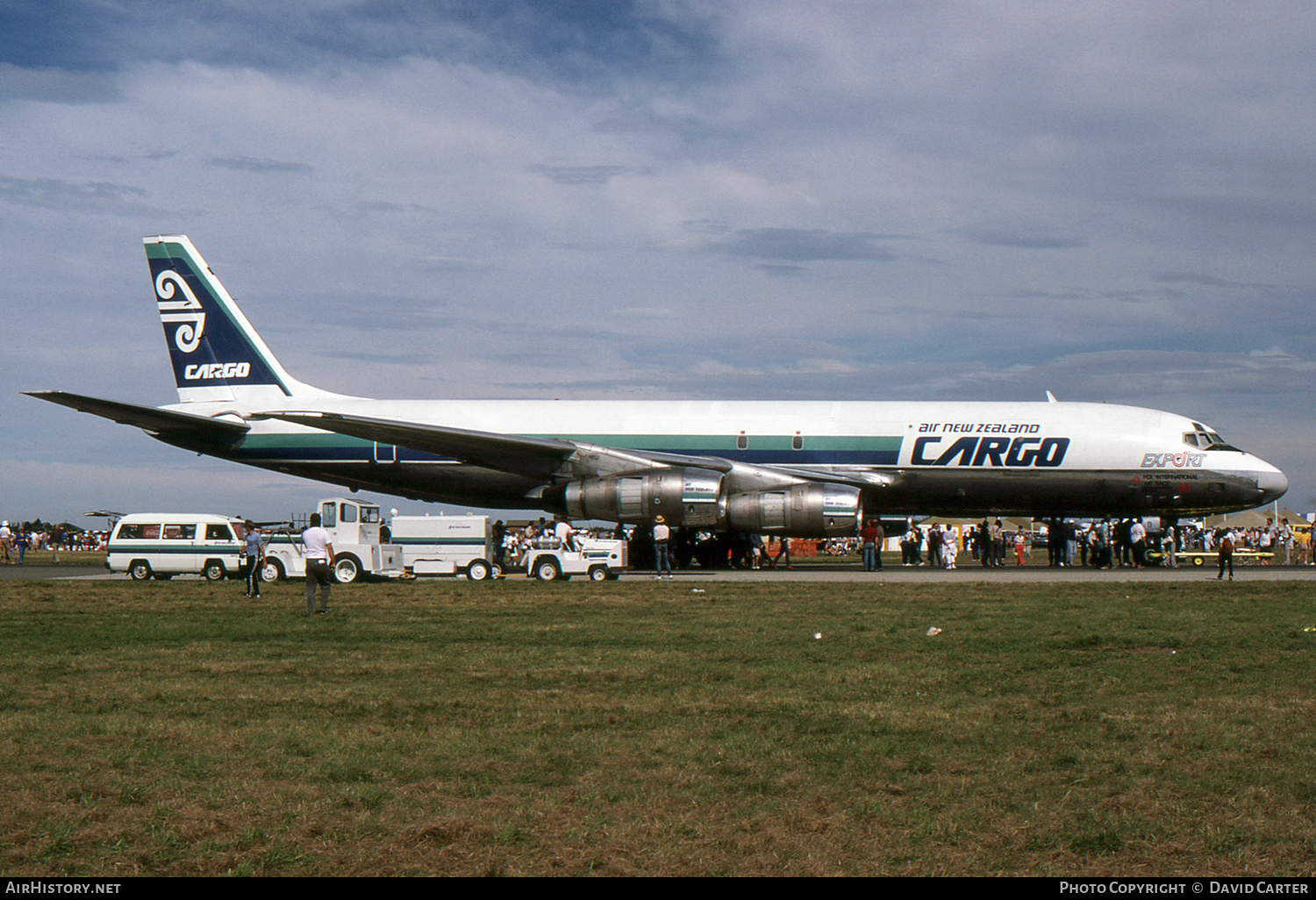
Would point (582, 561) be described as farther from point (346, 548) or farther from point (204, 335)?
point (204, 335)

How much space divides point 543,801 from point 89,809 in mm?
2333

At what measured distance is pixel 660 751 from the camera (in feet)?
23.9

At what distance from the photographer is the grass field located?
5246mm

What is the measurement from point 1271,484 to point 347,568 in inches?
971

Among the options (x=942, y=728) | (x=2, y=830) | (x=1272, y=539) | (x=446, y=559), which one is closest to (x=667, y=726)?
(x=942, y=728)

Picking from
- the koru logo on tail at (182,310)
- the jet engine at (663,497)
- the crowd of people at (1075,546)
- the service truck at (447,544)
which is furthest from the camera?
the koru logo on tail at (182,310)

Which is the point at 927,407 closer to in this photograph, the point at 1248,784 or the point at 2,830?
the point at 1248,784

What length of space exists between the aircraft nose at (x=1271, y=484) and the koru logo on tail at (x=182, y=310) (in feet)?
104

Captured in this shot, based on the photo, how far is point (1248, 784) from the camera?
6.31 meters

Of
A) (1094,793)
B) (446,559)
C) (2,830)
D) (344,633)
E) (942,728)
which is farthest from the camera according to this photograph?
(446,559)

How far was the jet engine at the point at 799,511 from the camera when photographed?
27641mm

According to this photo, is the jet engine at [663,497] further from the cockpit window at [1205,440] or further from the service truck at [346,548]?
the cockpit window at [1205,440]

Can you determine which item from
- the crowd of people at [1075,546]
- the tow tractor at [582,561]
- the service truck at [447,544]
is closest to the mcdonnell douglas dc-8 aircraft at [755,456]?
the tow tractor at [582,561]

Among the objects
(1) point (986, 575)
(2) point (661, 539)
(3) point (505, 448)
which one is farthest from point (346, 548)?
(1) point (986, 575)
